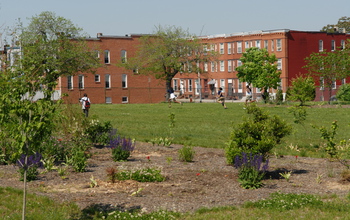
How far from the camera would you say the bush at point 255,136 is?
1295 cm

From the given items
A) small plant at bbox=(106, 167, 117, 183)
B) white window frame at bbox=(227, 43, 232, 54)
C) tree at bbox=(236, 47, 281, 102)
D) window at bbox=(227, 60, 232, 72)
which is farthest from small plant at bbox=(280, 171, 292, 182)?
window at bbox=(227, 60, 232, 72)

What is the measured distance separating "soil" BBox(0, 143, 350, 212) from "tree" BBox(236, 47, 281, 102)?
165 feet

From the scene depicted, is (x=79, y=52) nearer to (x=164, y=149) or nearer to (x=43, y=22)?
(x=43, y=22)

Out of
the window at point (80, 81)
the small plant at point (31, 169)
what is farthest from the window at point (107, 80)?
the small plant at point (31, 169)

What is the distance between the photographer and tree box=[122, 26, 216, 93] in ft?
235

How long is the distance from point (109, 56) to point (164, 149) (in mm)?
62402

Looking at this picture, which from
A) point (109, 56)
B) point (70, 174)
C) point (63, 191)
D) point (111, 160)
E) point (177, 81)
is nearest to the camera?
point (63, 191)

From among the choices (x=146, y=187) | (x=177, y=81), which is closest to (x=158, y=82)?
(x=177, y=81)

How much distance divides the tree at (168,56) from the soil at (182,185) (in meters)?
56.5

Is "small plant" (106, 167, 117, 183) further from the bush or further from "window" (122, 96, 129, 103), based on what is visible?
"window" (122, 96, 129, 103)

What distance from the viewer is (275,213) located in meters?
9.80

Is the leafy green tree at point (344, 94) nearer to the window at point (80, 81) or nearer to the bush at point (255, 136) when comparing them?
the window at point (80, 81)

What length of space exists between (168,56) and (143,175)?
60.1 m

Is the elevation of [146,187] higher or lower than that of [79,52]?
lower
